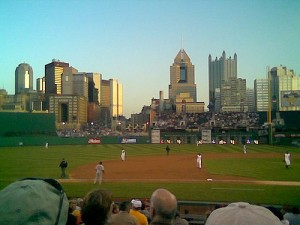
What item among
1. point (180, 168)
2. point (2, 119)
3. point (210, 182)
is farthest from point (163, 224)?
point (2, 119)

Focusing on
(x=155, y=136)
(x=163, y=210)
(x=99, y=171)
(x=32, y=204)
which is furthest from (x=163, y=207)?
(x=155, y=136)

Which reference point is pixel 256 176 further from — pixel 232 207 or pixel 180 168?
pixel 232 207

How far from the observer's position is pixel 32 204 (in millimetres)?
2223

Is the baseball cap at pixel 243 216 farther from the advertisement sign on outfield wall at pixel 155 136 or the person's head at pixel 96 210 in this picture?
the advertisement sign on outfield wall at pixel 155 136

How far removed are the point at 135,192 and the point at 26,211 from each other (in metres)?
16.9

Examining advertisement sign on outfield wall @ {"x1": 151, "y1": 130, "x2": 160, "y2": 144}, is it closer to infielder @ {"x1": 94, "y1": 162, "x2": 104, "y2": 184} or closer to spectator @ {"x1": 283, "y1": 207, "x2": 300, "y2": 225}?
infielder @ {"x1": 94, "y1": 162, "x2": 104, "y2": 184}

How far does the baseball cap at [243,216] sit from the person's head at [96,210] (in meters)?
1.11

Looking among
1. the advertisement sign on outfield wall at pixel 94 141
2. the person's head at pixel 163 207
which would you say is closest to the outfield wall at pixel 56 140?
the advertisement sign on outfield wall at pixel 94 141

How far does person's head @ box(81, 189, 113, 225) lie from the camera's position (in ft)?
10.3

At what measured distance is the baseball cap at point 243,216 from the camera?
2322 millimetres

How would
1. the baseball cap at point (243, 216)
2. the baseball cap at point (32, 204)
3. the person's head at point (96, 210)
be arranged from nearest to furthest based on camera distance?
the baseball cap at point (32, 204)
the baseball cap at point (243, 216)
the person's head at point (96, 210)

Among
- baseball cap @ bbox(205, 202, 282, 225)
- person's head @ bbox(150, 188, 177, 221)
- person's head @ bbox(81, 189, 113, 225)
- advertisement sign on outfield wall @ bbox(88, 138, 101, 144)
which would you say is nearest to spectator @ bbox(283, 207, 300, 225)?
person's head @ bbox(150, 188, 177, 221)

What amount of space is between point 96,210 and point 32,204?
102cm

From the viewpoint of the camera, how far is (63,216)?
2.36m
